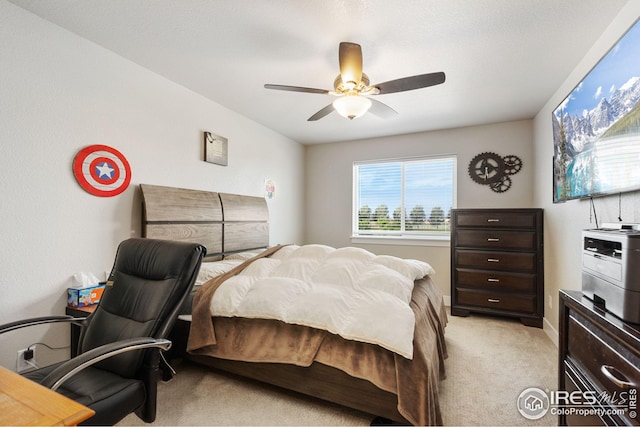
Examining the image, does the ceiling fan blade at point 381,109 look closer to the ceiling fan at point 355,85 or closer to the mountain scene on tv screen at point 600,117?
the ceiling fan at point 355,85

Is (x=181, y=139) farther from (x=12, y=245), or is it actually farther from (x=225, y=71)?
(x=12, y=245)

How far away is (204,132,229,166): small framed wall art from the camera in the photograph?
3.10 metres

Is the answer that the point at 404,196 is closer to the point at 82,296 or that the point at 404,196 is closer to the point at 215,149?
the point at 215,149

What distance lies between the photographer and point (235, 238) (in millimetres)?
3340

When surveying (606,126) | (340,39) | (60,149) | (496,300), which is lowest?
(496,300)

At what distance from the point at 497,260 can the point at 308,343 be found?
2.77 metres

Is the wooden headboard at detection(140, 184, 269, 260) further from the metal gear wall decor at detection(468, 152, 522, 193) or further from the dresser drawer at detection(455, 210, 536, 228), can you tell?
the metal gear wall decor at detection(468, 152, 522, 193)

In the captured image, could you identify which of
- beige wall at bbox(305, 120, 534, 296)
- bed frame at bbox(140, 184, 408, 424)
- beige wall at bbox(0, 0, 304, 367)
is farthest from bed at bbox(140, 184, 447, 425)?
beige wall at bbox(305, 120, 534, 296)

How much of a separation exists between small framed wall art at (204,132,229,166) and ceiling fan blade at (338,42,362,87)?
1754 millimetres

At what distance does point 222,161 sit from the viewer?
331 cm

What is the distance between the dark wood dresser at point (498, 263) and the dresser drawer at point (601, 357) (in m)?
2.23

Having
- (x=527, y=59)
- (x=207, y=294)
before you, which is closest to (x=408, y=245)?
(x=527, y=59)

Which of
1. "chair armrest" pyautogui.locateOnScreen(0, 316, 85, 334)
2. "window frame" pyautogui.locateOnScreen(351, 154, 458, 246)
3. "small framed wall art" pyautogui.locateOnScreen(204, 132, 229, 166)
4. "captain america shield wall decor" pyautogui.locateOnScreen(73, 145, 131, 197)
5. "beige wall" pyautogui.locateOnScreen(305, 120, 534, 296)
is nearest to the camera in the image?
"chair armrest" pyautogui.locateOnScreen(0, 316, 85, 334)

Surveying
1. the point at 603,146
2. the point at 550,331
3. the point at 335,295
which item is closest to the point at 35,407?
the point at 335,295
